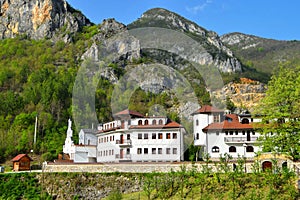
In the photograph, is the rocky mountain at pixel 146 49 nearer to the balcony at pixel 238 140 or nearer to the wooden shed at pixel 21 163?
the balcony at pixel 238 140

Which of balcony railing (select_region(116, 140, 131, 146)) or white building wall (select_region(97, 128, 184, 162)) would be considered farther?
balcony railing (select_region(116, 140, 131, 146))

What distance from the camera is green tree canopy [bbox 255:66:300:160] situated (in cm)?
3672

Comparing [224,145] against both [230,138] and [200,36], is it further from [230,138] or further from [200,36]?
[200,36]

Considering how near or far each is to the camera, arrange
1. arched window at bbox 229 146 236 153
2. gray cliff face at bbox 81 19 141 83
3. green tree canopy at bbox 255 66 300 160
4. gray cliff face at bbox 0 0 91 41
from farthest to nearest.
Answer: gray cliff face at bbox 0 0 91 41
gray cliff face at bbox 81 19 141 83
arched window at bbox 229 146 236 153
green tree canopy at bbox 255 66 300 160

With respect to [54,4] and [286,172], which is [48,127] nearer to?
[286,172]

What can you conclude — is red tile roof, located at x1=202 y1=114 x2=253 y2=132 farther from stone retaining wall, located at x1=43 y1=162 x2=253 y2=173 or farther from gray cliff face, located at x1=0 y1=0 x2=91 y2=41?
gray cliff face, located at x1=0 y1=0 x2=91 y2=41

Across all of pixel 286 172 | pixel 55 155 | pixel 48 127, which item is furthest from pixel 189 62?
pixel 286 172

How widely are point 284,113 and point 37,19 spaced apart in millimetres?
140386

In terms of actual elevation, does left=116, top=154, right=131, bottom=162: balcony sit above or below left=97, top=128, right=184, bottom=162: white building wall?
below

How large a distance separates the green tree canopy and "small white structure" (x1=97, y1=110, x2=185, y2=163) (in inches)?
676

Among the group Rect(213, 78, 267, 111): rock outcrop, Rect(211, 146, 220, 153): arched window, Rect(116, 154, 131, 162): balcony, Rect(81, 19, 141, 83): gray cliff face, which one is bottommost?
Rect(116, 154, 131, 162): balcony

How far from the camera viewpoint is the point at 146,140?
5459 cm

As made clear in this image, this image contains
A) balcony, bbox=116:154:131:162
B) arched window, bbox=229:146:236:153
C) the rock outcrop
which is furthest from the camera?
the rock outcrop

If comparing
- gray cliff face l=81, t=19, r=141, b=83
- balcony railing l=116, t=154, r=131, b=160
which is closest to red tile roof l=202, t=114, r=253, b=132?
balcony railing l=116, t=154, r=131, b=160
